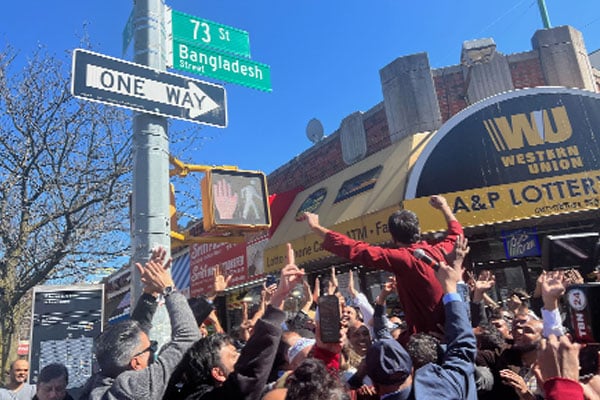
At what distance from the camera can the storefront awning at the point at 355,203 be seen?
29.4 feet

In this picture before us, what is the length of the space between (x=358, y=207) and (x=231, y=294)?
8535mm

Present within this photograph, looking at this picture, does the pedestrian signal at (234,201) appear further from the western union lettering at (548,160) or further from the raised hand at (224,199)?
the western union lettering at (548,160)

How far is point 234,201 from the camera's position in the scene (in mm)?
4949

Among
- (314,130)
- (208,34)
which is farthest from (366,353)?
(314,130)

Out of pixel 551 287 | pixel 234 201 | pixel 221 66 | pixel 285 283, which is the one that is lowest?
pixel 551 287

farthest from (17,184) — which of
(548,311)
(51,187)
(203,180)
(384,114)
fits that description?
(548,311)

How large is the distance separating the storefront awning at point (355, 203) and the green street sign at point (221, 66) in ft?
11.8

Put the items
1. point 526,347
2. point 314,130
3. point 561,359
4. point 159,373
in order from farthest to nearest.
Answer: point 314,130 < point 526,347 < point 159,373 < point 561,359

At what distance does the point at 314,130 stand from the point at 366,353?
11.8m

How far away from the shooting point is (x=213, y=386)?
2.44m

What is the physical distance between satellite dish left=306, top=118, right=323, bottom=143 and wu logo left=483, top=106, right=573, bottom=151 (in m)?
5.96

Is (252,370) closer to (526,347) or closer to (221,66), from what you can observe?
(526,347)

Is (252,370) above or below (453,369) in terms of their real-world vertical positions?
above

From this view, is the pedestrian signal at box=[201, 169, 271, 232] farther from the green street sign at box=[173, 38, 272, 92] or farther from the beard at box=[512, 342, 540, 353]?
the beard at box=[512, 342, 540, 353]
